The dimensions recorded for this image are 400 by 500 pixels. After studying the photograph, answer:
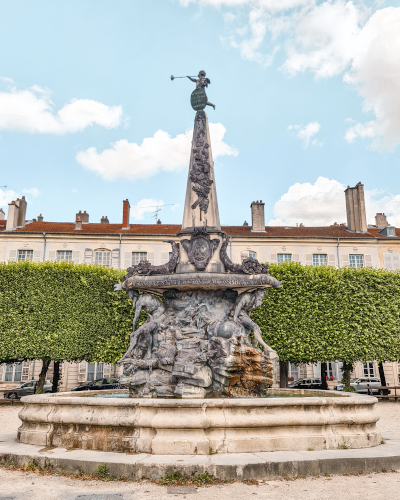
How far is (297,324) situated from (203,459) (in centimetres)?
1237

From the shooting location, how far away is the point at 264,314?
55.3 ft

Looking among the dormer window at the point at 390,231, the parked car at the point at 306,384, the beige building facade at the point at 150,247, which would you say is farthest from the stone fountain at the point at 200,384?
the dormer window at the point at 390,231

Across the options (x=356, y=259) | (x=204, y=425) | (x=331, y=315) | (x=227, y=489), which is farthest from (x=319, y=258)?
(x=227, y=489)

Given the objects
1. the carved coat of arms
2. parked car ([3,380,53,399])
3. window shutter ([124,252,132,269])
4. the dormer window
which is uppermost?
the dormer window

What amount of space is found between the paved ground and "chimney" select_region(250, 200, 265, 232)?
24.0 metres

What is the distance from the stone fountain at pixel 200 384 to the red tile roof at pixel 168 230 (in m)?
18.1

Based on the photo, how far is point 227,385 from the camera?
7570 millimetres

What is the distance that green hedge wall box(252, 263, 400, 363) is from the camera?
1692 cm

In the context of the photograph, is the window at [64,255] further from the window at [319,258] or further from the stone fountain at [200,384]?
the stone fountain at [200,384]

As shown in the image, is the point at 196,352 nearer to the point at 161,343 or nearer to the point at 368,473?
the point at 161,343

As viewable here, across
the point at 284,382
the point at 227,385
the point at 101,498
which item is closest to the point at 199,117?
the point at 227,385

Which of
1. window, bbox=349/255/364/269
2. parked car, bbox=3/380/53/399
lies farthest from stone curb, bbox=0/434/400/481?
window, bbox=349/255/364/269

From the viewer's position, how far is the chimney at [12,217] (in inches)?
1088

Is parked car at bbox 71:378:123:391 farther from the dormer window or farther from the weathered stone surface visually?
the dormer window
